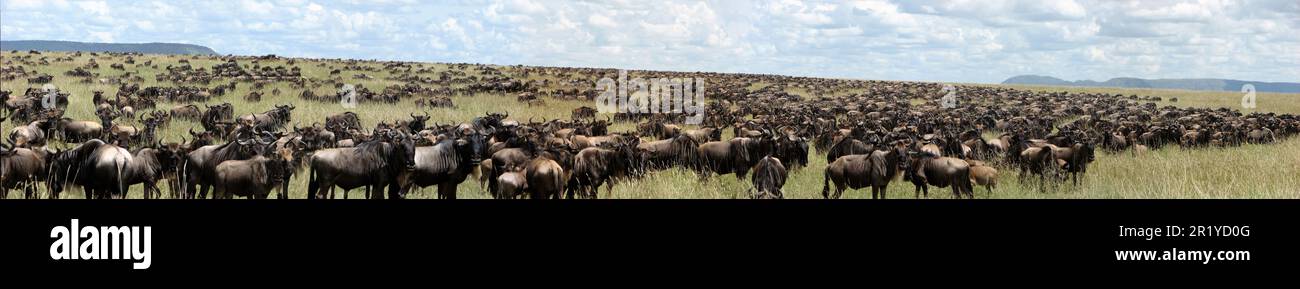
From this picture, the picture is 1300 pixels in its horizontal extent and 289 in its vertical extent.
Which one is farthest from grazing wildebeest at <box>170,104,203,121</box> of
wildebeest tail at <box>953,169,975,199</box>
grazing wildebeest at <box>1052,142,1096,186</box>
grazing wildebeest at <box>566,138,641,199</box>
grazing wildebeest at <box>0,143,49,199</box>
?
grazing wildebeest at <box>1052,142,1096,186</box>

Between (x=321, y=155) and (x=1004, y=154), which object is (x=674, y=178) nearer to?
(x=321, y=155)

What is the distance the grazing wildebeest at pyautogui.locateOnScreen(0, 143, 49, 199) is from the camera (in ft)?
35.0

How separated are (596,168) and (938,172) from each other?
4914 mm

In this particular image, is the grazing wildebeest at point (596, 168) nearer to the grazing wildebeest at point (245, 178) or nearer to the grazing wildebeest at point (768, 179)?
the grazing wildebeest at point (768, 179)

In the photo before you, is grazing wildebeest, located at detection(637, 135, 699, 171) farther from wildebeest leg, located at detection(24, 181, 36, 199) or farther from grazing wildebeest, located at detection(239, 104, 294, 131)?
grazing wildebeest, located at detection(239, 104, 294, 131)

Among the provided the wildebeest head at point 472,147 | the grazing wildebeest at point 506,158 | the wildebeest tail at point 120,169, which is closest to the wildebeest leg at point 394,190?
the wildebeest head at point 472,147

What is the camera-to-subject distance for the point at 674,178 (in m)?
14.7

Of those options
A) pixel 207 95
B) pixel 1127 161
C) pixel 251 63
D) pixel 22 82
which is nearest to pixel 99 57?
pixel 251 63

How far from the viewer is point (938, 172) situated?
13.2m

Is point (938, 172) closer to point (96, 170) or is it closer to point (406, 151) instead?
point (406, 151)

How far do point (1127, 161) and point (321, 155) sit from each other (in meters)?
16.6

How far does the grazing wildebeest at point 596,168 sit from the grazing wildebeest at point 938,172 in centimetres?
401

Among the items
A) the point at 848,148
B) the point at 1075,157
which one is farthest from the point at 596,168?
the point at 1075,157

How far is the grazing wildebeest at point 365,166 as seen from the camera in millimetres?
11477
